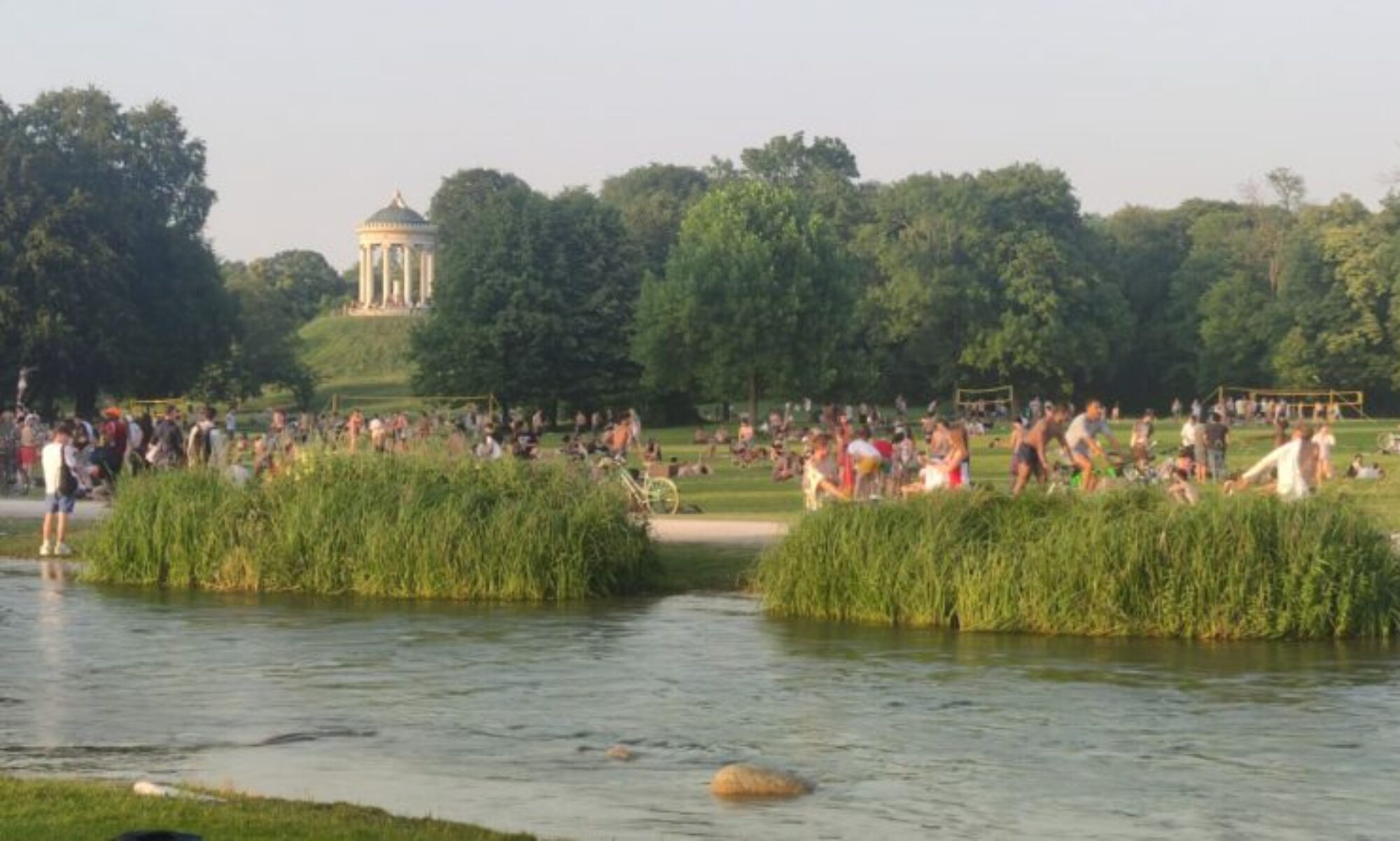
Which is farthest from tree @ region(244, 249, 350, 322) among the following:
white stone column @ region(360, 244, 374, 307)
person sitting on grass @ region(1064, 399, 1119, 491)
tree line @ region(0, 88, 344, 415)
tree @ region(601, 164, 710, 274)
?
person sitting on grass @ region(1064, 399, 1119, 491)

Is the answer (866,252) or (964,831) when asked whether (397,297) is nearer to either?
(866,252)

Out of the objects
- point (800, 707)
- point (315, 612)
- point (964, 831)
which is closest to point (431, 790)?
point (964, 831)

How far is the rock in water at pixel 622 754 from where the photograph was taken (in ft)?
47.1

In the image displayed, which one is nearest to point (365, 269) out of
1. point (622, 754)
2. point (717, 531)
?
point (717, 531)

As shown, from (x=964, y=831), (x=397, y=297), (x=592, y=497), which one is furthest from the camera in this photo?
(x=397, y=297)

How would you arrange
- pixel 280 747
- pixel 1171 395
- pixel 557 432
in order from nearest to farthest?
pixel 280 747, pixel 557 432, pixel 1171 395

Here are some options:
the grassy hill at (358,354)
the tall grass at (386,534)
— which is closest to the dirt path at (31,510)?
the tall grass at (386,534)

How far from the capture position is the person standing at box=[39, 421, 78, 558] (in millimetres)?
28469

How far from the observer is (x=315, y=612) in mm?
23266

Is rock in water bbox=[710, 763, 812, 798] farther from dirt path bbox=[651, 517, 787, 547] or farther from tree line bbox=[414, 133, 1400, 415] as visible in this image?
tree line bbox=[414, 133, 1400, 415]

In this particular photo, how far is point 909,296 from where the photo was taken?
9762cm

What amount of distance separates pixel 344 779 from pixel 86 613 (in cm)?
1029

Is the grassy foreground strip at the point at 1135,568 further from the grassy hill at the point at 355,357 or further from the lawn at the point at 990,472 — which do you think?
the grassy hill at the point at 355,357

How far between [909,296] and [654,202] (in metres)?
20.3
